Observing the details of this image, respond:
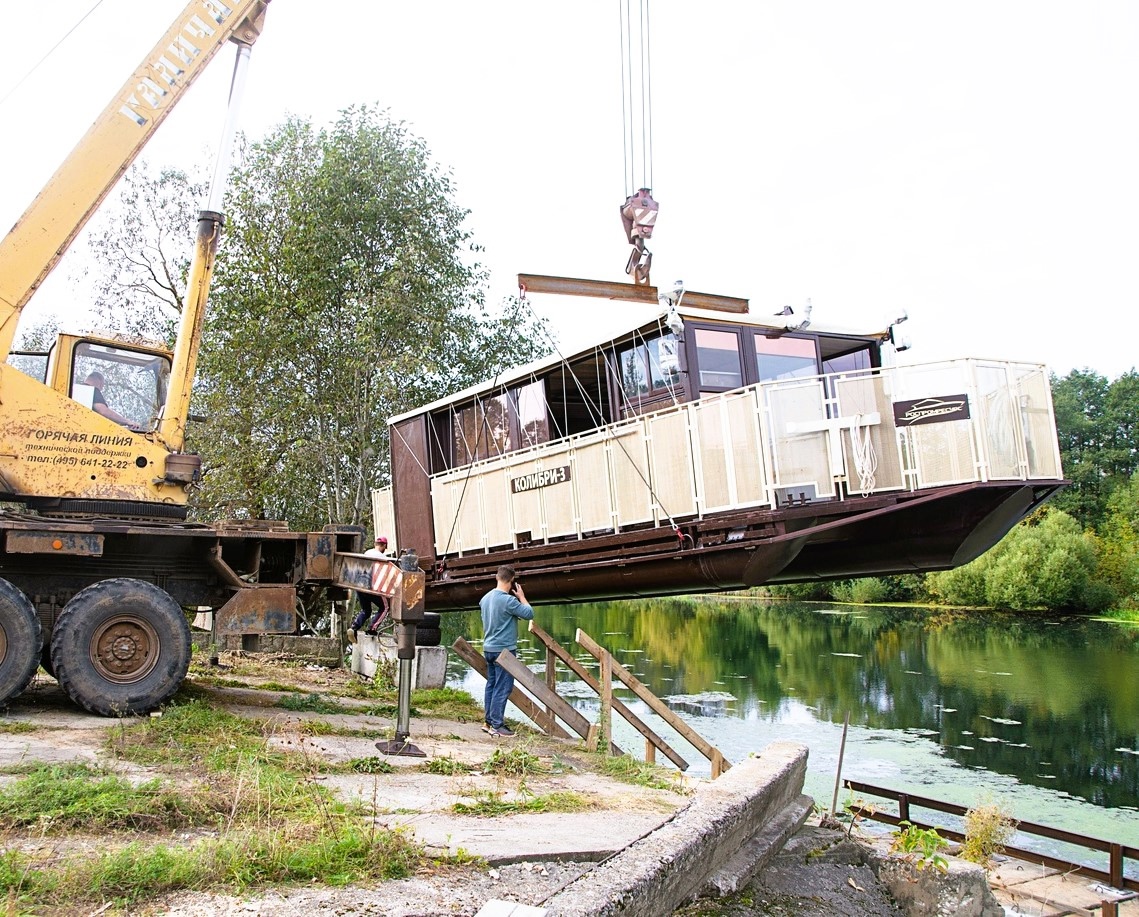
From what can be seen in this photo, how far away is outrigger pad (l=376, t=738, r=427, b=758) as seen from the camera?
7.74 meters

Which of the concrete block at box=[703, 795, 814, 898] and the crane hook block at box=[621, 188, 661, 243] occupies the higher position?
the crane hook block at box=[621, 188, 661, 243]

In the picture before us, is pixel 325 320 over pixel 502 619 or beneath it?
over

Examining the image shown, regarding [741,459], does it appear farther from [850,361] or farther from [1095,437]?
[1095,437]

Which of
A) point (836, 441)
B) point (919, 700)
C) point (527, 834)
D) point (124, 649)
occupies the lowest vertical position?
point (919, 700)

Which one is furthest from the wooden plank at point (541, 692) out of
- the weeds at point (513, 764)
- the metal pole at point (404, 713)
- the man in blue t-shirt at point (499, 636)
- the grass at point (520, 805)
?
the grass at point (520, 805)

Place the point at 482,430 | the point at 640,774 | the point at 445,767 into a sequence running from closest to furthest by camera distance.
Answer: the point at 445,767 → the point at 640,774 → the point at 482,430

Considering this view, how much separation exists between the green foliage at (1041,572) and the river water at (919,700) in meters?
2.46

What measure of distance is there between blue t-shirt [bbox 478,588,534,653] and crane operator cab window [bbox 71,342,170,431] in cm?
391

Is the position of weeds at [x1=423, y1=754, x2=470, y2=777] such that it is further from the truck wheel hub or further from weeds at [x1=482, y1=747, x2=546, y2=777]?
the truck wheel hub

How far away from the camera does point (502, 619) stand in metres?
9.32

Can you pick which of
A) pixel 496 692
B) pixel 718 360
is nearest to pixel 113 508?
pixel 496 692

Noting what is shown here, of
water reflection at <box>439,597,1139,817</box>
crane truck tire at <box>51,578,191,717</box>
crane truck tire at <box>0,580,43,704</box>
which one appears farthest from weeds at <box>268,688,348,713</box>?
water reflection at <box>439,597,1139,817</box>

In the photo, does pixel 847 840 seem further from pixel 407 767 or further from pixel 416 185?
pixel 416 185

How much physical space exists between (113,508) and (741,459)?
6244mm
